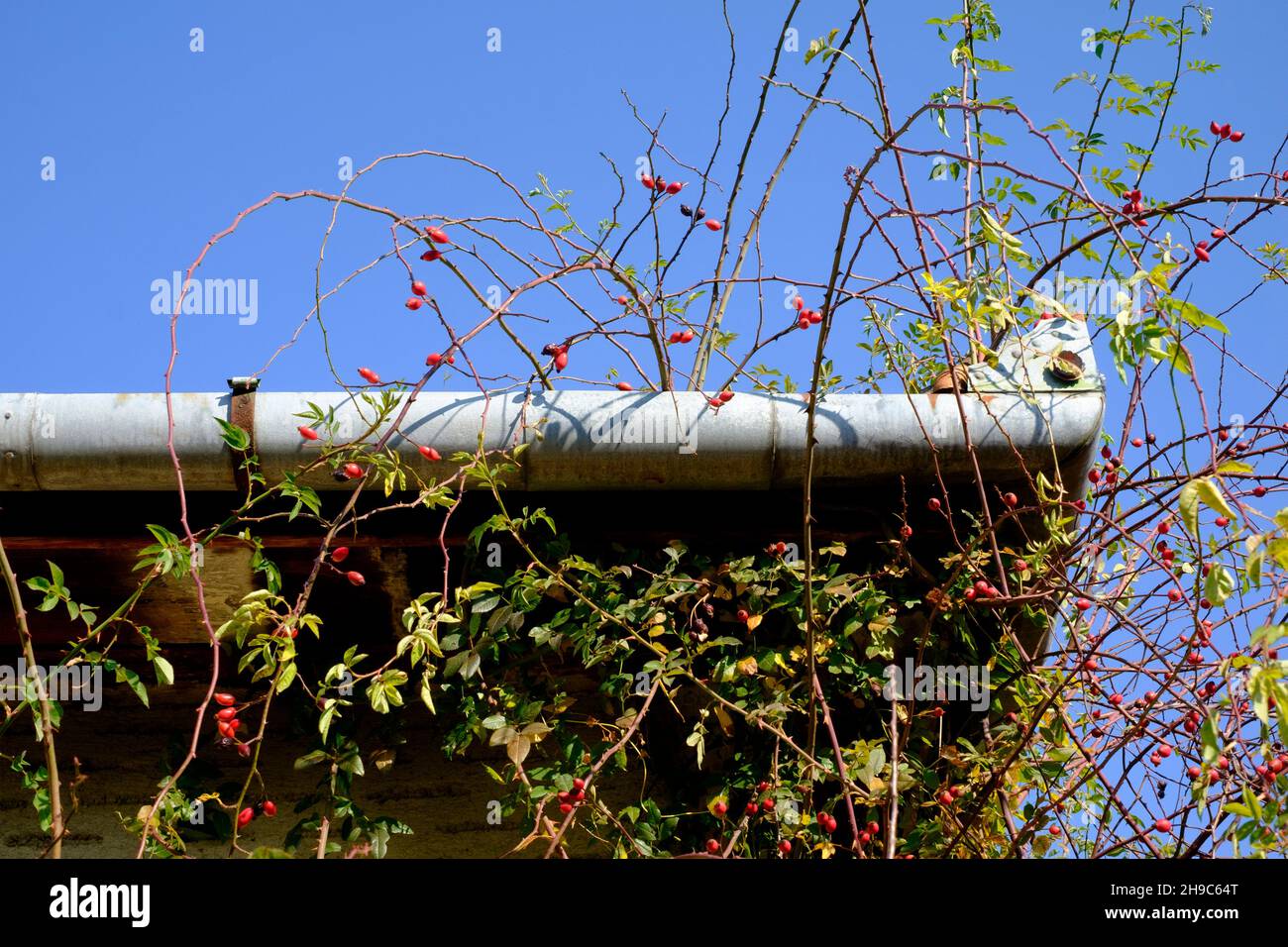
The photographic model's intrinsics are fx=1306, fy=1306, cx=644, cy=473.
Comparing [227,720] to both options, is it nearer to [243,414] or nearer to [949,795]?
[243,414]

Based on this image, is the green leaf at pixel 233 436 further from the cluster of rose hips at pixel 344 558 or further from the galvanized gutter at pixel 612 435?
the cluster of rose hips at pixel 344 558

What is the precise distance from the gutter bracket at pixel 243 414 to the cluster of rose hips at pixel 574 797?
81 centimetres

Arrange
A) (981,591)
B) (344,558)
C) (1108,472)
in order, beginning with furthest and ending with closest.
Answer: (1108,472) < (981,591) < (344,558)

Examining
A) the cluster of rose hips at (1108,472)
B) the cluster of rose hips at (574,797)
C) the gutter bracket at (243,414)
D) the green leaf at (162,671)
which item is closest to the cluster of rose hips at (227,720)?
the green leaf at (162,671)

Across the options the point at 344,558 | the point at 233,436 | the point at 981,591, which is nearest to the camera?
the point at 233,436

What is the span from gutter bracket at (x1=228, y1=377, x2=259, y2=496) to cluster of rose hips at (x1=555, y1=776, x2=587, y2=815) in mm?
811

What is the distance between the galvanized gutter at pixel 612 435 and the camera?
92.7 inches

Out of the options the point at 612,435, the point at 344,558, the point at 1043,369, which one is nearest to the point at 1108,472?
the point at 1043,369

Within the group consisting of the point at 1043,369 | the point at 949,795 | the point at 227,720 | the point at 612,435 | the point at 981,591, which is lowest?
the point at 949,795

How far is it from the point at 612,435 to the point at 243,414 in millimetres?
675

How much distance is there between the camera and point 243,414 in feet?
7.81

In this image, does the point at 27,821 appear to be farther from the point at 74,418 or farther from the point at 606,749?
the point at 606,749

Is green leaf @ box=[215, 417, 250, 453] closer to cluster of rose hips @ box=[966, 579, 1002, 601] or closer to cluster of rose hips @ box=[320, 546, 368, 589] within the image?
cluster of rose hips @ box=[320, 546, 368, 589]
